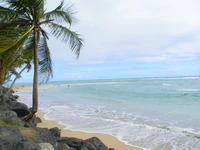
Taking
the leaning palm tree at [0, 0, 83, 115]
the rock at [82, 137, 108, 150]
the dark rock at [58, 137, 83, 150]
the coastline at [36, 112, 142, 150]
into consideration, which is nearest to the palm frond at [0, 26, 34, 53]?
the leaning palm tree at [0, 0, 83, 115]

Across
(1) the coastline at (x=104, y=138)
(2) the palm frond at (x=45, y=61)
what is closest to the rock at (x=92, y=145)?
(1) the coastline at (x=104, y=138)

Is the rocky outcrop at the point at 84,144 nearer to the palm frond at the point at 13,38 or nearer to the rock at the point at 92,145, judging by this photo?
the rock at the point at 92,145

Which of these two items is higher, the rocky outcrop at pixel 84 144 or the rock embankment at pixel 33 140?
the rock embankment at pixel 33 140

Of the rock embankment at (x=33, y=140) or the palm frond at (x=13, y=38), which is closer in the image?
the rock embankment at (x=33, y=140)

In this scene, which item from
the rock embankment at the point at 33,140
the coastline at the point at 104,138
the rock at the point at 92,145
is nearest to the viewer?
the rock embankment at the point at 33,140

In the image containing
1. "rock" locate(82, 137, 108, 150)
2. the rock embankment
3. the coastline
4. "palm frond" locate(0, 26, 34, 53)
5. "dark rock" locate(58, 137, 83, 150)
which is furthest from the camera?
the coastline

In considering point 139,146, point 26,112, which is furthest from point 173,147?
point 26,112

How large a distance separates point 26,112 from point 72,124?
2.52 metres

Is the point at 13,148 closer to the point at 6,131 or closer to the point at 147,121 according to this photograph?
the point at 6,131

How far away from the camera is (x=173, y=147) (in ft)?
23.8

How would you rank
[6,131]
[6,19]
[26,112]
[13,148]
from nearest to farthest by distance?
[13,148] < [6,131] < [6,19] < [26,112]

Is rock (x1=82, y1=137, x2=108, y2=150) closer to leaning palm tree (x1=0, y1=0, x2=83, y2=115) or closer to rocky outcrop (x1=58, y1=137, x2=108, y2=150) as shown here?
rocky outcrop (x1=58, y1=137, x2=108, y2=150)

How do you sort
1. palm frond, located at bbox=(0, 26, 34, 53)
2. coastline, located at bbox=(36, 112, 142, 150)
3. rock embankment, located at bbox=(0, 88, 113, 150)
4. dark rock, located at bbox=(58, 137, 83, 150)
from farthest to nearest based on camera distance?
coastline, located at bbox=(36, 112, 142, 150) < palm frond, located at bbox=(0, 26, 34, 53) < dark rock, located at bbox=(58, 137, 83, 150) < rock embankment, located at bbox=(0, 88, 113, 150)

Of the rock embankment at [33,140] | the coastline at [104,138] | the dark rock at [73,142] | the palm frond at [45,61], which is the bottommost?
the coastline at [104,138]
